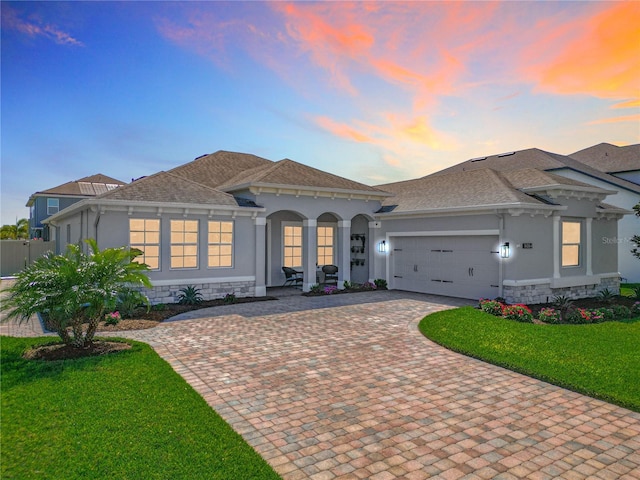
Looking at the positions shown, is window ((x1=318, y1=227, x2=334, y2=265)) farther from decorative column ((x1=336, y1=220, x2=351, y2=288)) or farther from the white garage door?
the white garage door

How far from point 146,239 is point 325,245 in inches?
339

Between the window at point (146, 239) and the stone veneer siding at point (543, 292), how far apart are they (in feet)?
37.0

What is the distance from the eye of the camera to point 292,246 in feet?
60.9

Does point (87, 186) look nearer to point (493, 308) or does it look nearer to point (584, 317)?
point (493, 308)

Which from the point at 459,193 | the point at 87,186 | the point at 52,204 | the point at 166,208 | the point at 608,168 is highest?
the point at 608,168

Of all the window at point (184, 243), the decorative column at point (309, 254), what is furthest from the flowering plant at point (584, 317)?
the window at point (184, 243)

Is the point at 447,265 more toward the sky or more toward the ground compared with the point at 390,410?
more toward the sky

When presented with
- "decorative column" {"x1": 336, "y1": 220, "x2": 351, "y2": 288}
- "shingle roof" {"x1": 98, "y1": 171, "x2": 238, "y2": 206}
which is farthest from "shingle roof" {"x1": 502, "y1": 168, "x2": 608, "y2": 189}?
"shingle roof" {"x1": 98, "y1": 171, "x2": 238, "y2": 206}

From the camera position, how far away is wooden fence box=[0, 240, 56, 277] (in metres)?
26.3

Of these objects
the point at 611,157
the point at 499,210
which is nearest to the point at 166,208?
the point at 499,210

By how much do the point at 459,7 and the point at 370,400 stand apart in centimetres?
967

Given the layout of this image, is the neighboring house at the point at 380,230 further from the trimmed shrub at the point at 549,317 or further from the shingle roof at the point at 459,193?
the trimmed shrub at the point at 549,317

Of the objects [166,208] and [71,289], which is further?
[166,208]

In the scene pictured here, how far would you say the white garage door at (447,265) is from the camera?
14.1 meters
